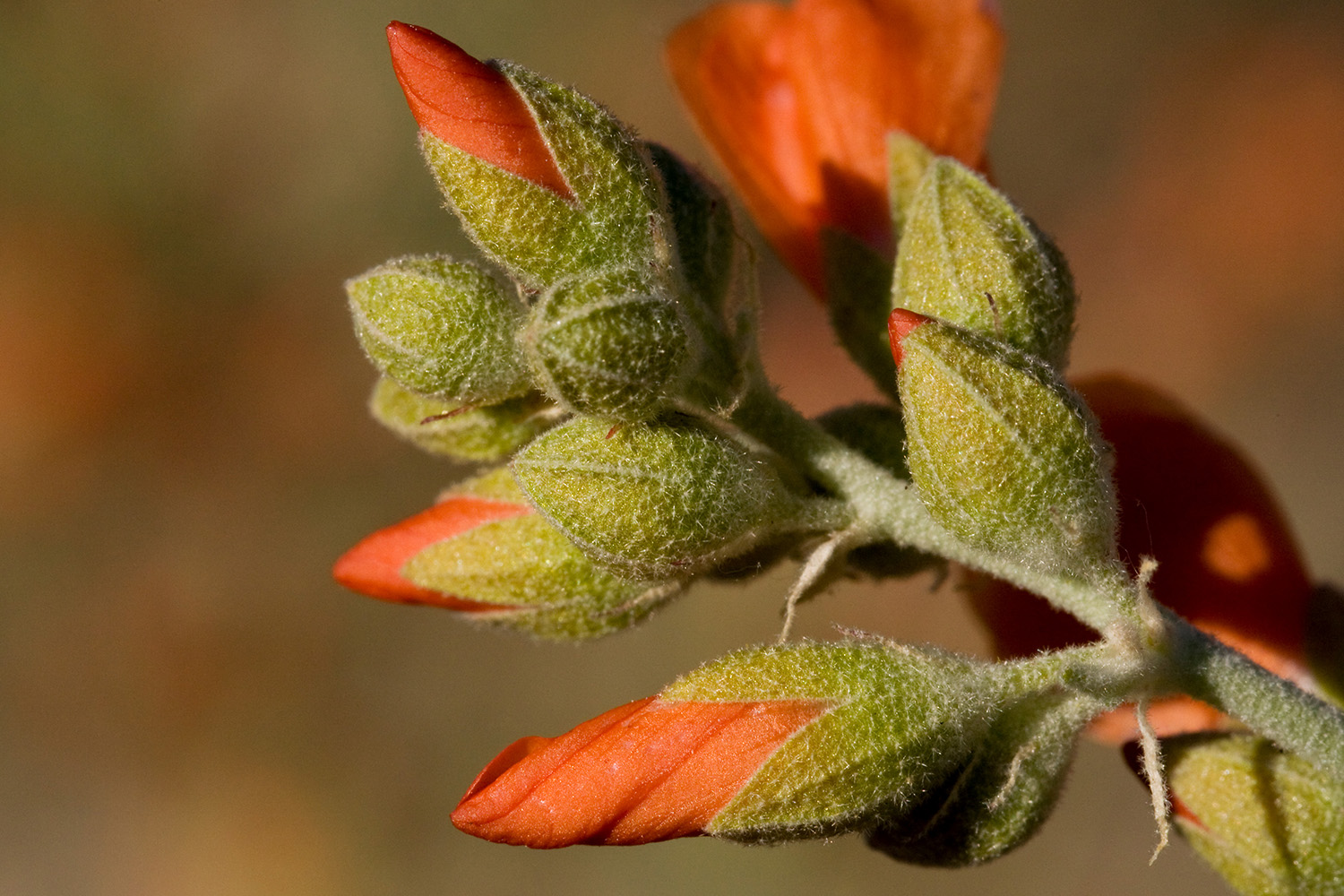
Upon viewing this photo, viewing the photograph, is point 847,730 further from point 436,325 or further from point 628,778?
point 436,325

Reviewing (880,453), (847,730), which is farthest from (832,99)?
(847,730)

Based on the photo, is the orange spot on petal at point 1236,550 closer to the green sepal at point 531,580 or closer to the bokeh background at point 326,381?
the green sepal at point 531,580

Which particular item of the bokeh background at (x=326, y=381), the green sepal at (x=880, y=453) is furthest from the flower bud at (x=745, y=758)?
the bokeh background at (x=326, y=381)

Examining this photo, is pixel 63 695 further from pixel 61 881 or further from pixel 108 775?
pixel 61 881

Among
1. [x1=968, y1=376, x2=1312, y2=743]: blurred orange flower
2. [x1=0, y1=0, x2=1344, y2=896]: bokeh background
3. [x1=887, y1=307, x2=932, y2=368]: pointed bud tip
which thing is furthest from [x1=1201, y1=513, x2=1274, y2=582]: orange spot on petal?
[x1=0, y1=0, x2=1344, y2=896]: bokeh background

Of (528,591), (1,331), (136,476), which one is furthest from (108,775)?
(528,591)

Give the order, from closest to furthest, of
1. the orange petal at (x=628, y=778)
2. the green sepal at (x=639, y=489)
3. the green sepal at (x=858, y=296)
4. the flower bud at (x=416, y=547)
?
the orange petal at (x=628, y=778), the green sepal at (x=639, y=489), the flower bud at (x=416, y=547), the green sepal at (x=858, y=296)
